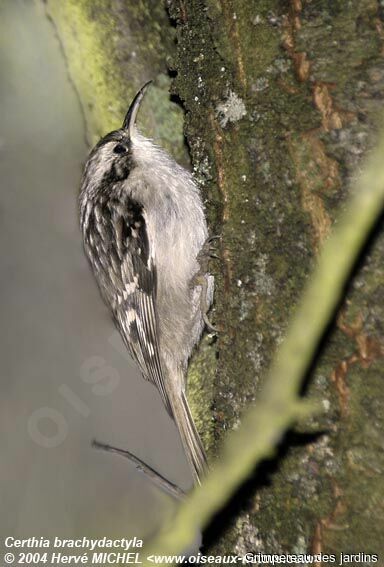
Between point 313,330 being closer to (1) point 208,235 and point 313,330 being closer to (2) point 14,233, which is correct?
(1) point 208,235

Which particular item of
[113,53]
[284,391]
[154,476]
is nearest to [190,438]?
[154,476]

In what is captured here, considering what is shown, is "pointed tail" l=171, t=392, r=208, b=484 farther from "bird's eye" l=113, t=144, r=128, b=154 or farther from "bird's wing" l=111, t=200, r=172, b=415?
"bird's eye" l=113, t=144, r=128, b=154

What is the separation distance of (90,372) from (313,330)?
4.64 feet

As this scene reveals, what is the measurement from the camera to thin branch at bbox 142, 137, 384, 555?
3.66 ft

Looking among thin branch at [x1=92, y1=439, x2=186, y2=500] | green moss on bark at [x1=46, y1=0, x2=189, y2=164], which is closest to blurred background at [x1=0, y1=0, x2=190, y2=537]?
green moss on bark at [x1=46, y1=0, x2=189, y2=164]

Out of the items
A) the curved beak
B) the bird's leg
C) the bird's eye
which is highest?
the curved beak

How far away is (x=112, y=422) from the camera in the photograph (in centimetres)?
245

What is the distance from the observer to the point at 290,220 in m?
1.71

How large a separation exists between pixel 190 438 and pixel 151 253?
0.73m

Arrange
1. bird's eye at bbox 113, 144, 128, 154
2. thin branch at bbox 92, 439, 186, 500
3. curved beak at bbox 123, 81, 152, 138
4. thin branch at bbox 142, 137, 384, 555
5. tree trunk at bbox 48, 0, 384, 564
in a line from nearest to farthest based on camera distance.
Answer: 1. thin branch at bbox 142, 137, 384, 555
2. tree trunk at bbox 48, 0, 384, 564
3. thin branch at bbox 92, 439, 186, 500
4. curved beak at bbox 123, 81, 152, 138
5. bird's eye at bbox 113, 144, 128, 154

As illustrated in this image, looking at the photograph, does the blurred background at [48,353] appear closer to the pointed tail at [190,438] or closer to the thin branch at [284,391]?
the pointed tail at [190,438]

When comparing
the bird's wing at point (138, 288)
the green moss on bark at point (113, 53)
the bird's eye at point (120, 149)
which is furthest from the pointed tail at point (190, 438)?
the green moss on bark at point (113, 53)

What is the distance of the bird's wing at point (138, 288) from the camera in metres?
2.64

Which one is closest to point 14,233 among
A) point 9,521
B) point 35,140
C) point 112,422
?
point 35,140
